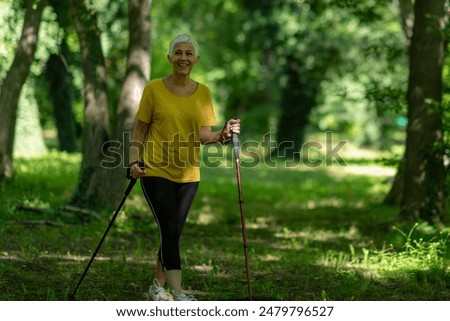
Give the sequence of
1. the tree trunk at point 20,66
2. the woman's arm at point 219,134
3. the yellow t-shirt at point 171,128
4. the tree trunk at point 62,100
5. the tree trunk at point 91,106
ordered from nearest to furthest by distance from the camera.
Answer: the woman's arm at point 219,134 → the yellow t-shirt at point 171,128 → the tree trunk at point 91,106 → the tree trunk at point 20,66 → the tree trunk at point 62,100

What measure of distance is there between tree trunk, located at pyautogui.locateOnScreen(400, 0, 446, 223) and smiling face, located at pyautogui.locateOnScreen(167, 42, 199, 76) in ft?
20.1

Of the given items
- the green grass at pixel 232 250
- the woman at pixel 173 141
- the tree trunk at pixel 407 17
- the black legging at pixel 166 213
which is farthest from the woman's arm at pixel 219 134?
the tree trunk at pixel 407 17

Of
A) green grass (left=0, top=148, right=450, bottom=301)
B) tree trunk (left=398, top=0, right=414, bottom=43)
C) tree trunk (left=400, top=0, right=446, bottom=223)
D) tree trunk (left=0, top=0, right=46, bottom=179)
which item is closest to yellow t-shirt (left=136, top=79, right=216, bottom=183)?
green grass (left=0, top=148, right=450, bottom=301)

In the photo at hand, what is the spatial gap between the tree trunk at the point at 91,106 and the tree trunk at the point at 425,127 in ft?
15.4

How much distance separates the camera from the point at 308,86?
35.5m

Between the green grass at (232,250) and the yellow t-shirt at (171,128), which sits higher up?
the yellow t-shirt at (171,128)

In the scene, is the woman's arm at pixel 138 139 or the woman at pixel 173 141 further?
the woman's arm at pixel 138 139

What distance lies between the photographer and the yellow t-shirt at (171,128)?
23.1 ft

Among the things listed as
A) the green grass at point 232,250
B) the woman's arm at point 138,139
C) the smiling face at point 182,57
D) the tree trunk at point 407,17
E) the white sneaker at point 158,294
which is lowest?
the green grass at point 232,250

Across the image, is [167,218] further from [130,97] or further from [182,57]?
[130,97]

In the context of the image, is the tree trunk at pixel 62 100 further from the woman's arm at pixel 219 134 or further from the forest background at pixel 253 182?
the woman's arm at pixel 219 134

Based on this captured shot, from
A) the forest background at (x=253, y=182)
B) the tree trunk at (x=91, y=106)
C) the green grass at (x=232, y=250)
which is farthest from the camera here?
the tree trunk at (x=91, y=106)

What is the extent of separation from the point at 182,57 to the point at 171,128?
0.58 meters
